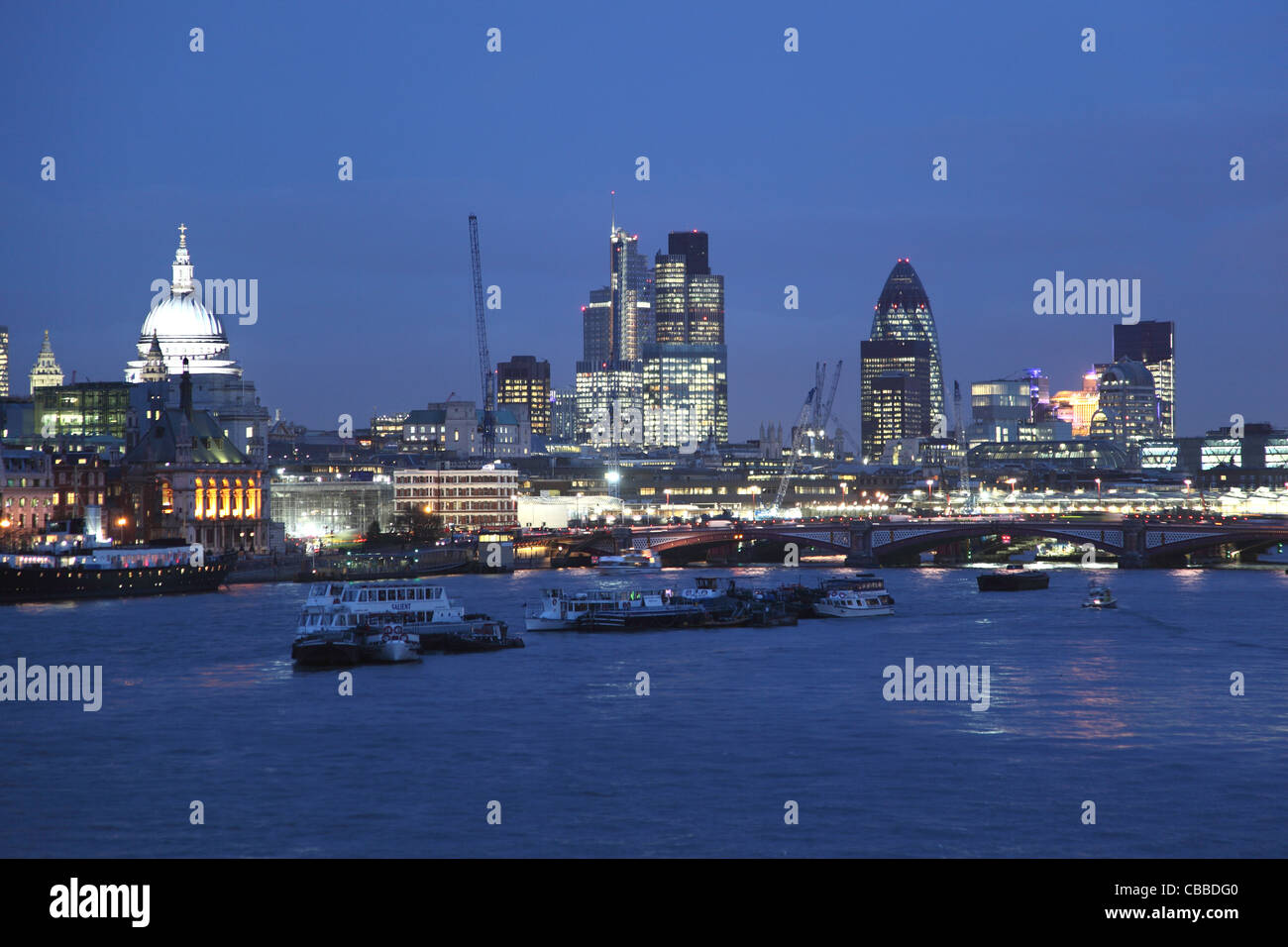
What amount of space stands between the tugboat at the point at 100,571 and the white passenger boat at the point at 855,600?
35259mm

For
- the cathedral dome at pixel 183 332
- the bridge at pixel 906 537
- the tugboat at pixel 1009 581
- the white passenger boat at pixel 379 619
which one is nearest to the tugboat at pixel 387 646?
the white passenger boat at pixel 379 619

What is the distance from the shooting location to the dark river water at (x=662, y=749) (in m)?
28.0

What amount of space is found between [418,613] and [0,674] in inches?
661

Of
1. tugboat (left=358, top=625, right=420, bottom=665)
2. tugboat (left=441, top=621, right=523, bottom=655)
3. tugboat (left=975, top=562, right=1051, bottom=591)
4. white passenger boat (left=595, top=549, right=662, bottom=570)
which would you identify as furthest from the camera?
white passenger boat (left=595, top=549, right=662, bottom=570)

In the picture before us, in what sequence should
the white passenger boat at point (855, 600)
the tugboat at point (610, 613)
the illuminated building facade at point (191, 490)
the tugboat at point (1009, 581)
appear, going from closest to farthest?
the tugboat at point (610, 613) → the white passenger boat at point (855, 600) → the tugboat at point (1009, 581) → the illuminated building facade at point (191, 490)

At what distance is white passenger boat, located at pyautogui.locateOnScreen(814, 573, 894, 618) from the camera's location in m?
72.8

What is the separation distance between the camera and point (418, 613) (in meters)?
62.2

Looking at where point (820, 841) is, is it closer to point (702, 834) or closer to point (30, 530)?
point (702, 834)

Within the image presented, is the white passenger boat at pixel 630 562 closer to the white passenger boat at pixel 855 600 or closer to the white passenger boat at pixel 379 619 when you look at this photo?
the white passenger boat at pixel 855 600

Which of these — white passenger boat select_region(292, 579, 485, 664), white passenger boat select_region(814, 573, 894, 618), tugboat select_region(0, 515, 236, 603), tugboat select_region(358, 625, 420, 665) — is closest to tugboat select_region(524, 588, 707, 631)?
white passenger boat select_region(292, 579, 485, 664)

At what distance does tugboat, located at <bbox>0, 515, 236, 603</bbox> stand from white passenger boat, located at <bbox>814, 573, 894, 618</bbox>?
35.3m

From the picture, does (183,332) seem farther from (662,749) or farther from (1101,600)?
(662,749)

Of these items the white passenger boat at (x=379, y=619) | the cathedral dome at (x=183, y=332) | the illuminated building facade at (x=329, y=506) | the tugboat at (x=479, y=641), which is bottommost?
the tugboat at (x=479, y=641)

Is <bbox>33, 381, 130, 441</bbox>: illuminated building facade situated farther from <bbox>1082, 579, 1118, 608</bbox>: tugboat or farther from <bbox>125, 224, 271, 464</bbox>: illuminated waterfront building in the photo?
<bbox>1082, 579, 1118, 608</bbox>: tugboat
